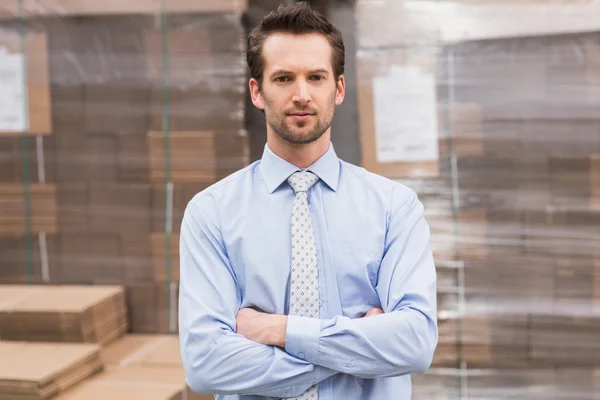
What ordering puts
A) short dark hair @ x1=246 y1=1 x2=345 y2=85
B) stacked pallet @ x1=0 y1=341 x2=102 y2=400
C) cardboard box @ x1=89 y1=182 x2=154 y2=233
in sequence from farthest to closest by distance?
cardboard box @ x1=89 y1=182 x2=154 y2=233 < stacked pallet @ x1=0 y1=341 x2=102 y2=400 < short dark hair @ x1=246 y1=1 x2=345 y2=85

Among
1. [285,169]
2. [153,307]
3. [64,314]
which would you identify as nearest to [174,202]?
[153,307]

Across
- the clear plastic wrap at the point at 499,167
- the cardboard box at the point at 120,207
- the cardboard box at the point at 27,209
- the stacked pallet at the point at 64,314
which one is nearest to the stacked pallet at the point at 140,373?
the stacked pallet at the point at 64,314

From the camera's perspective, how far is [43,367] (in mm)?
2877

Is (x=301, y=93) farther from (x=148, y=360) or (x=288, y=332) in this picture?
(x=148, y=360)

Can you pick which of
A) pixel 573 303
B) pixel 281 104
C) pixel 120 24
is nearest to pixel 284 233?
pixel 281 104

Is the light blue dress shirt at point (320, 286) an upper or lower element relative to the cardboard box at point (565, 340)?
upper

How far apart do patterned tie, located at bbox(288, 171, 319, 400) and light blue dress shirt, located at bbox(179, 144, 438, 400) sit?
0.02 meters

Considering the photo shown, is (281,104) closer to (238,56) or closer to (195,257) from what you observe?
(195,257)

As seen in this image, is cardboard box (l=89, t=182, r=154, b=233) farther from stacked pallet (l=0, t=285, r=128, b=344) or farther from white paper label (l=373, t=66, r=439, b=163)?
white paper label (l=373, t=66, r=439, b=163)

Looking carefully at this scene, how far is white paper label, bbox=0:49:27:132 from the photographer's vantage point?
3453 mm

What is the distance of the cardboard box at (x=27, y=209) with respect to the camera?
11.3ft

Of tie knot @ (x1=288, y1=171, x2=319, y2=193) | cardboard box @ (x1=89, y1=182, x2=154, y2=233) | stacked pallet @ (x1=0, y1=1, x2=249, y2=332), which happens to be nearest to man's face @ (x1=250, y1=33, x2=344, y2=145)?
tie knot @ (x1=288, y1=171, x2=319, y2=193)

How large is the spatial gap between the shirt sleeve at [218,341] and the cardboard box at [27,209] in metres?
1.88

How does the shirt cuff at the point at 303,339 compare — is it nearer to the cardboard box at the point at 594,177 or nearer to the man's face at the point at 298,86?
the man's face at the point at 298,86
